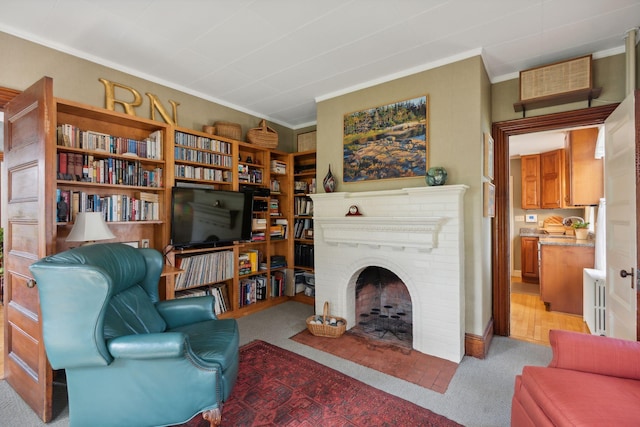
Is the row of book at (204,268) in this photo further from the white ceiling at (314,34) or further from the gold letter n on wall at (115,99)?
the white ceiling at (314,34)

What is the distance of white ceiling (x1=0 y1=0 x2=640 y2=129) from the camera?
6.61ft

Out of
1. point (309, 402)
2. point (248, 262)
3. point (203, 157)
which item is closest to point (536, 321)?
point (309, 402)

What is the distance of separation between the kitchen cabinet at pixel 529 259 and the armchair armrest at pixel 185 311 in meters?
5.64

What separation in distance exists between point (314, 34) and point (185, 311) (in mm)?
2397

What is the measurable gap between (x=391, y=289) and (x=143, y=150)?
3081 mm

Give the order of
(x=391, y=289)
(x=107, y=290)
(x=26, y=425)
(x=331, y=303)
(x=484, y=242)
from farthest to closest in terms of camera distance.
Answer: (x=391, y=289) → (x=331, y=303) → (x=484, y=242) → (x=26, y=425) → (x=107, y=290)

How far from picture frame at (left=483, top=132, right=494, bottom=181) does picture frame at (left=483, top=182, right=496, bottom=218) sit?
3.9 inches

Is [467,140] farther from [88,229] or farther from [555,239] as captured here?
[88,229]

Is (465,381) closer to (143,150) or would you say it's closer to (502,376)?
(502,376)

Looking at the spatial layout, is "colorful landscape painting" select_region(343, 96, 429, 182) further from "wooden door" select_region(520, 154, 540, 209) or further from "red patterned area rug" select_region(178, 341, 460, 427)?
"wooden door" select_region(520, 154, 540, 209)

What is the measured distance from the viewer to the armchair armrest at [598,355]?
4.69 feet

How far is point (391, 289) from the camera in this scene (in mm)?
3467

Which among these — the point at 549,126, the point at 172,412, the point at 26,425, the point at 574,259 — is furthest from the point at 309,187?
the point at 574,259

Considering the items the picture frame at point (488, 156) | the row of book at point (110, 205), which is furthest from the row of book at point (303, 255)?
the picture frame at point (488, 156)
